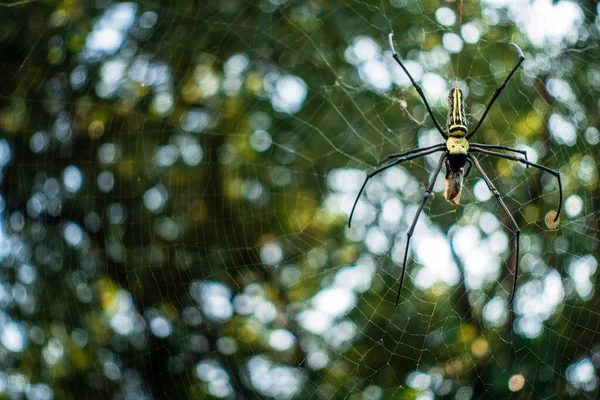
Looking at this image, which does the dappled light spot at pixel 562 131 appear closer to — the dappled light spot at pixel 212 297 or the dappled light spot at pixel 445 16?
the dappled light spot at pixel 445 16

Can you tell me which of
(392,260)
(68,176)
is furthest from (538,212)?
(68,176)

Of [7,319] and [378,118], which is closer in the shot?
[378,118]

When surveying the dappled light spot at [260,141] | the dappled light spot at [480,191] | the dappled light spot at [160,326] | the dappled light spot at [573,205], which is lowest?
the dappled light spot at [160,326]

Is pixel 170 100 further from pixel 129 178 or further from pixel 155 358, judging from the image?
pixel 155 358

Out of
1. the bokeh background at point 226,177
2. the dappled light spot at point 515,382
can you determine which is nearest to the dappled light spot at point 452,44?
the bokeh background at point 226,177

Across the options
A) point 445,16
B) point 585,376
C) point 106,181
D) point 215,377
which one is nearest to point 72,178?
point 106,181

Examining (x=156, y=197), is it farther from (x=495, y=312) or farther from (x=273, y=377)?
(x=495, y=312)

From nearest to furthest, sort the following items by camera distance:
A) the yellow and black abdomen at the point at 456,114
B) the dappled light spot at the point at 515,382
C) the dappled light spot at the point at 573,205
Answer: the yellow and black abdomen at the point at 456,114
the dappled light spot at the point at 573,205
the dappled light spot at the point at 515,382

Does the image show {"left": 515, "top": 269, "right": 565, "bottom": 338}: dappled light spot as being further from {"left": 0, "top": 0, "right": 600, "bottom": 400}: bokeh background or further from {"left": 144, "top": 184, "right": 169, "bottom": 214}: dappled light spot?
{"left": 144, "top": 184, "right": 169, "bottom": 214}: dappled light spot
